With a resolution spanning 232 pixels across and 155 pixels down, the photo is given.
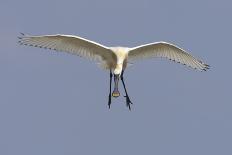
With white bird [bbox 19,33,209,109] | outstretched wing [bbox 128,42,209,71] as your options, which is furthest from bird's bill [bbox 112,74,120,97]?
outstretched wing [bbox 128,42,209,71]

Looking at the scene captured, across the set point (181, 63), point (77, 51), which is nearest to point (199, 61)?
point (181, 63)

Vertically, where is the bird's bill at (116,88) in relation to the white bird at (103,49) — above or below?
below

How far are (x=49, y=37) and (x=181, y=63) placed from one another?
600cm

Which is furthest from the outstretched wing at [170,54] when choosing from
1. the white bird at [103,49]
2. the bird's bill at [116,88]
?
the bird's bill at [116,88]

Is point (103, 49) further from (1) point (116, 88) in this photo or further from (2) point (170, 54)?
(2) point (170, 54)

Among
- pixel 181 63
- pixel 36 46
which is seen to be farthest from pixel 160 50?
pixel 36 46

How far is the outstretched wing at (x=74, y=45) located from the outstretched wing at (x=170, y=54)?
1691mm

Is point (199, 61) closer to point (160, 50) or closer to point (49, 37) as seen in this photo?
point (160, 50)

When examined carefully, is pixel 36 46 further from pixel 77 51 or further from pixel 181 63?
pixel 181 63

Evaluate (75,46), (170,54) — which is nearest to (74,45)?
(75,46)

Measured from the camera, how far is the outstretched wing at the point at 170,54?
73250mm

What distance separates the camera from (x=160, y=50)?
73875mm

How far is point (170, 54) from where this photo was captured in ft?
243

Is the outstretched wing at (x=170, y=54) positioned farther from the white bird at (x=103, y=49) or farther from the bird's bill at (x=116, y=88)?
the bird's bill at (x=116, y=88)
